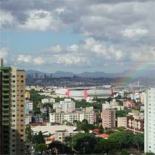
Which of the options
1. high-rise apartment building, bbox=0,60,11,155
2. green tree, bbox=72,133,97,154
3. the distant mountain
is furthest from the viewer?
the distant mountain

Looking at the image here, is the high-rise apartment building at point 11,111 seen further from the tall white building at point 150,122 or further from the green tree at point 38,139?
the green tree at point 38,139

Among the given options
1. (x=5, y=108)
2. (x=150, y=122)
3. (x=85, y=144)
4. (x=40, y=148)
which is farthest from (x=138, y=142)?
(x=5, y=108)

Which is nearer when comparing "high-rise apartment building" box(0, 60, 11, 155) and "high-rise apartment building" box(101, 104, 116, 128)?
"high-rise apartment building" box(0, 60, 11, 155)

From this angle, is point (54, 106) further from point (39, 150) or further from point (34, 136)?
point (39, 150)

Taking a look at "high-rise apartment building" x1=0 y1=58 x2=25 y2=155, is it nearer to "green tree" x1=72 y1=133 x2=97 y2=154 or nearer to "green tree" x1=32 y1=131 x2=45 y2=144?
"green tree" x1=72 y1=133 x2=97 y2=154

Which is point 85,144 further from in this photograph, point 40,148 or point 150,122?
point 150,122

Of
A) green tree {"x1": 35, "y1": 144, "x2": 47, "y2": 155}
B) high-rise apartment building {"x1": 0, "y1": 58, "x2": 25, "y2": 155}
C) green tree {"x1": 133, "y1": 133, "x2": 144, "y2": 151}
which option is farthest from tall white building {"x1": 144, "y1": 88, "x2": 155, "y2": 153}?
high-rise apartment building {"x1": 0, "y1": 58, "x2": 25, "y2": 155}
